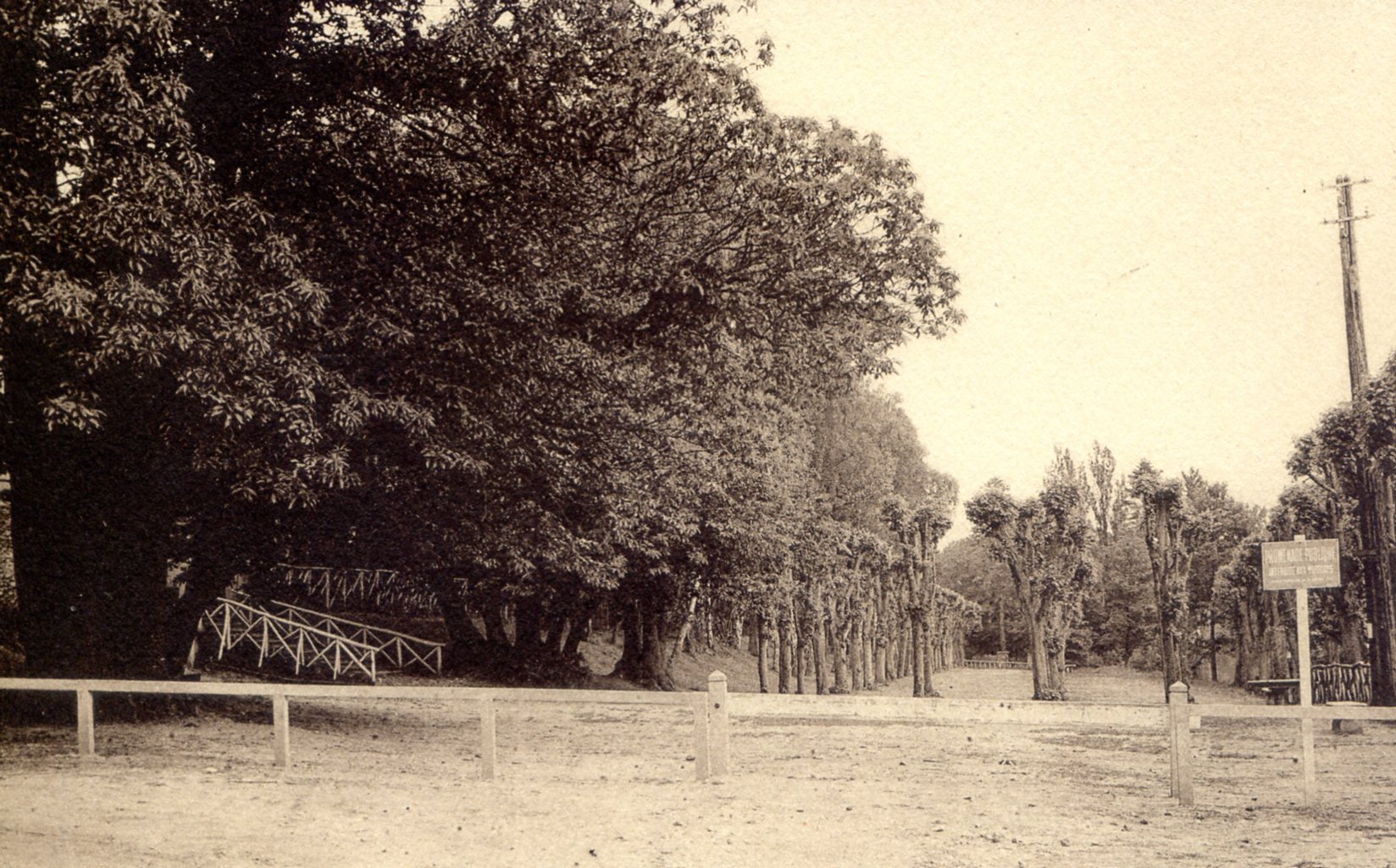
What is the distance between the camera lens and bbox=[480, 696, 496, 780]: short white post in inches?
440

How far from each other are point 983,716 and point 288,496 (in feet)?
24.0

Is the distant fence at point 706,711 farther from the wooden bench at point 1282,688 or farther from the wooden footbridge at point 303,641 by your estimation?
the wooden bench at point 1282,688

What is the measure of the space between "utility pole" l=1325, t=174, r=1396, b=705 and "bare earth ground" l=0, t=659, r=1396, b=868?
4.53ft

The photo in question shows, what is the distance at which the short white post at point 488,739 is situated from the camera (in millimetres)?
11180

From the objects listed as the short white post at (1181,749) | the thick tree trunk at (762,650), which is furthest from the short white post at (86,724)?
the thick tree trunk at (762,650)

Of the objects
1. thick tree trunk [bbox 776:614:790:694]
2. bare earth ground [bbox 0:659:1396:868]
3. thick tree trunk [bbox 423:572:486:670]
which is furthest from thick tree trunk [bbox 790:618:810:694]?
bare earth ground [bbox 0:659:1396:868]

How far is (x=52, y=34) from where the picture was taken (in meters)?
10.1

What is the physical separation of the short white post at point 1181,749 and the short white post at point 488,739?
615 cm

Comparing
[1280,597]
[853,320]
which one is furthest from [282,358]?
[1280,597]

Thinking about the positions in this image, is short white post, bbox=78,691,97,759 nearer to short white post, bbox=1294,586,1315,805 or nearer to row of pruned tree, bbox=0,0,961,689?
row of pruned tree, bbox=0,0,961,689

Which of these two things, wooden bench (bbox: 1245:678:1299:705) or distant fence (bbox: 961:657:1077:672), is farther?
distant fence (bbox: 961:657:1077:672)

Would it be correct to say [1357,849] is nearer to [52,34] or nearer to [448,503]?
[448,503]

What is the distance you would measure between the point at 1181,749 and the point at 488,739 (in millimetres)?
6276

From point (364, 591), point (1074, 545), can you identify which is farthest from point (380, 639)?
point (1074, 545)
